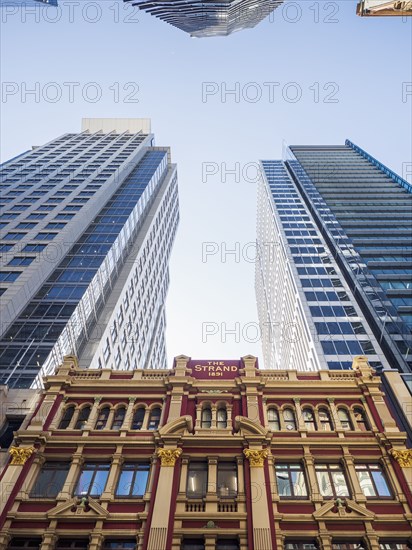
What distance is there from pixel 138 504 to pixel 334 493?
8.46 meters

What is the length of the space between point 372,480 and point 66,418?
1518 centimetres

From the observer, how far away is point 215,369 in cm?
2452

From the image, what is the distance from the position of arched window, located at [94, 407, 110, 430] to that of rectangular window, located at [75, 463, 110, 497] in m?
2.11

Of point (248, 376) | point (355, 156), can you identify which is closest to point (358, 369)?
point (248, 376)

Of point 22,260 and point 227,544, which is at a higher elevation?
point 22,260

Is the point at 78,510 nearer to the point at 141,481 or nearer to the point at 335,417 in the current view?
the point at 141,481

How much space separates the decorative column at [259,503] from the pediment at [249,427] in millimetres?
844

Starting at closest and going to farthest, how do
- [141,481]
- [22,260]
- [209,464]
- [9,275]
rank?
[141,481] → [209,464] → [9,275] → [22,260]

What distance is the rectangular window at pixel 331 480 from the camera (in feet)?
59.3

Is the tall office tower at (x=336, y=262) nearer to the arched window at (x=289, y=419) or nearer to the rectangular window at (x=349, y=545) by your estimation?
the arched window at (x=289, y=419)

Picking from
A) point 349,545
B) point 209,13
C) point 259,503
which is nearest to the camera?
point 349,545

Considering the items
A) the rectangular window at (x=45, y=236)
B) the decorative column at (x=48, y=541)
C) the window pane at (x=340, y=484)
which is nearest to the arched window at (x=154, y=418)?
the decorative column at (x=48, y=541)

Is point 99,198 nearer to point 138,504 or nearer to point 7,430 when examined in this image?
point 7,430

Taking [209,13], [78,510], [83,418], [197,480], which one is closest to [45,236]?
[83,418]
